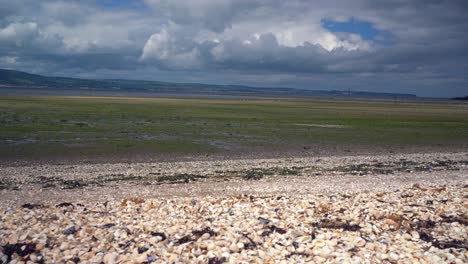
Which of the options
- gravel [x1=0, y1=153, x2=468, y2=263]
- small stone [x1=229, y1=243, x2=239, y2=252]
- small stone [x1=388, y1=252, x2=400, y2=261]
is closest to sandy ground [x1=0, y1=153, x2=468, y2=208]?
gravel [x1=0, y1=153, x2=468, y2=263]

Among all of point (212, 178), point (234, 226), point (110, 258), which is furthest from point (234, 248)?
point (212, 178)

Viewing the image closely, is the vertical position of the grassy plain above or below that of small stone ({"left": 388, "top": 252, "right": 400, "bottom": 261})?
below

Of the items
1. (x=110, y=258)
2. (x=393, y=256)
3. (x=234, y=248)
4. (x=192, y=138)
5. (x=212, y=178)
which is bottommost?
(x=212, y=178)

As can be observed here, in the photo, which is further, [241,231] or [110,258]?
[241,231]

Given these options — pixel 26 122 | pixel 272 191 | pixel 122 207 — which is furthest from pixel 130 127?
pixel 122 207

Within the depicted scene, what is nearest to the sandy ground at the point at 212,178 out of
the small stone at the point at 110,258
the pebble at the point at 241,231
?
the pebble at the point at 241,231

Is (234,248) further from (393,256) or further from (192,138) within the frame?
(192,138)

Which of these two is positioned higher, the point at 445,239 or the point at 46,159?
the point at 445,239

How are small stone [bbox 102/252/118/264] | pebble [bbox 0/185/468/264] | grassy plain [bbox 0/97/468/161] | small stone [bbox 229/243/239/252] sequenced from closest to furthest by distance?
small stone [bbox 102/252/118/264], pebble [bbox 0/185/468/264], small stone [bbox 229/243/239/252], grassy plain [bbox 0/97/468/161]

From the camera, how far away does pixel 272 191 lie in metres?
16.3

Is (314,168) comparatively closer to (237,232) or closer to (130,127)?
(237,232)

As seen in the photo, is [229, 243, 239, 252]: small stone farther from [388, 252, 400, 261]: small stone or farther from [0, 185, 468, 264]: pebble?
[388, 252, 400, 261]: small stone

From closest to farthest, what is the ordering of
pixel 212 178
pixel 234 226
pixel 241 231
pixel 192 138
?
pixel 241 231 < pixel 234 226 < pixel 212 178 < pixel 192 138

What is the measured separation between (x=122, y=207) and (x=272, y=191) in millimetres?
6768
